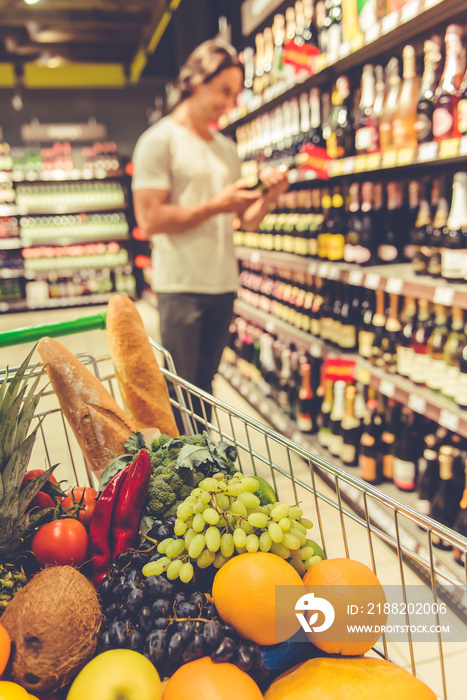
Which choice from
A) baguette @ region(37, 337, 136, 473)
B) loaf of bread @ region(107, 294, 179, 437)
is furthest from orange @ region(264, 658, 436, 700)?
loaf of bread @ region(107, 294, 179, 437)

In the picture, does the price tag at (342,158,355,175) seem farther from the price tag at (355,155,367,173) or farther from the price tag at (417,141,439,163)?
the price tag at (417,141,439,163)

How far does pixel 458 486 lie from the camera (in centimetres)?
232

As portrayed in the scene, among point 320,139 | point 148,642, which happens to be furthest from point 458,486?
point 320,139

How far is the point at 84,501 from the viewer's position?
3.35ft

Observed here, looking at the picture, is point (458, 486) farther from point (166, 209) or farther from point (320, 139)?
point (320, 139)

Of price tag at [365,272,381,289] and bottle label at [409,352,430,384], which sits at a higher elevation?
price tag at [365,272,381,289]

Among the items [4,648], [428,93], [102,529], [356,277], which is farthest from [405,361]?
[4,648]

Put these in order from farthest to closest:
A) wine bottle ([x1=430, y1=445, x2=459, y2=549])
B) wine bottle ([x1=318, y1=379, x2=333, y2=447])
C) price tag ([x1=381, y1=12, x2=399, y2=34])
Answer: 1. wine bottle ([x1=318, y1=379, x2=333, y2=447])
2. wine bottle ([x1=430, y1=445, x2=459, y2=549])
3. price tag ([x1=381, y1=12, x2=399, y2=34])

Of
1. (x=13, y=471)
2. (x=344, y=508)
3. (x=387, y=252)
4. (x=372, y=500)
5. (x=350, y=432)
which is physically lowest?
(x=372, y=500)

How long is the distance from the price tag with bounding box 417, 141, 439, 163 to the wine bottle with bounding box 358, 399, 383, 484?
1.28 meters

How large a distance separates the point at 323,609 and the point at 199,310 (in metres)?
1.81

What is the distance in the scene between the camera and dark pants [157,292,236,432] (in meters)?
2.47

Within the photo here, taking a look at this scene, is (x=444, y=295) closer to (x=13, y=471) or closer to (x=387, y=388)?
(x=387, y=388)

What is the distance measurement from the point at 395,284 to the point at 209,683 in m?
1.86
